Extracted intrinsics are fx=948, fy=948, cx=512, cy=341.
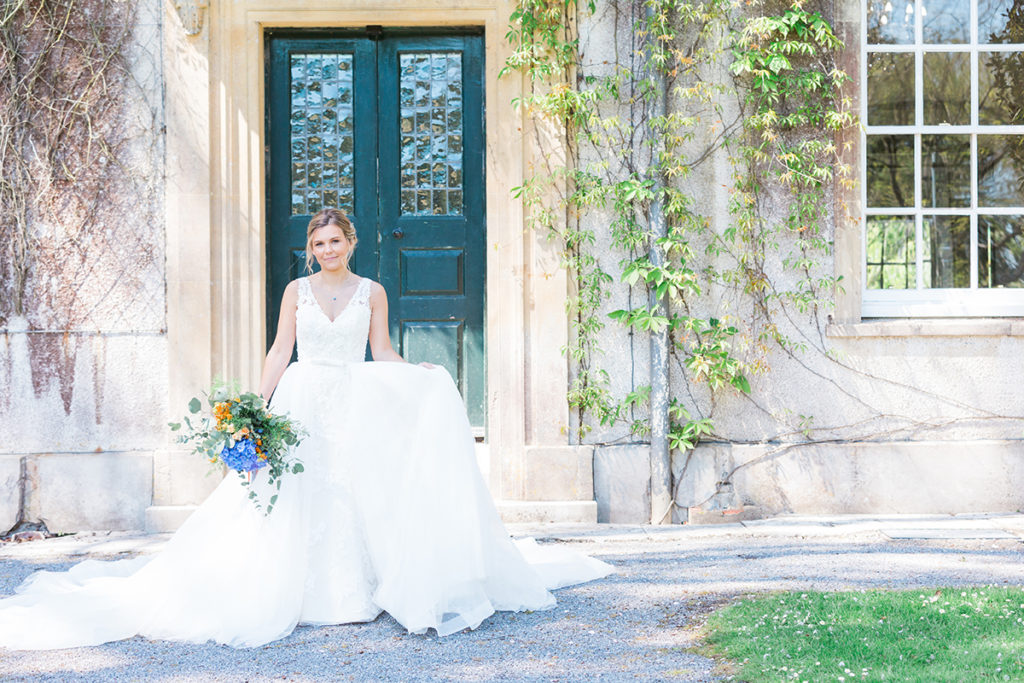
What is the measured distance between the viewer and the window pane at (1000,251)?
230 inches

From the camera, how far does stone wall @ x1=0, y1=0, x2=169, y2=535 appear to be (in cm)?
552

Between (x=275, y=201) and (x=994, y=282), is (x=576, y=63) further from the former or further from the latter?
(x=994, y=282)

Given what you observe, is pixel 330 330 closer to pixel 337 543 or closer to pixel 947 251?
pixel 337 543

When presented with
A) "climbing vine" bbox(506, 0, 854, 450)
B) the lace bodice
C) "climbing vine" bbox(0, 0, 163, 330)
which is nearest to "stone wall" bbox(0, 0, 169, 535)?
"climbing vine" bbox(0, 0, 163, 330)

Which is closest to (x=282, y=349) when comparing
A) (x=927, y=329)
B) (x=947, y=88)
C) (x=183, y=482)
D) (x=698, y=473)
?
(x=183, y=482)

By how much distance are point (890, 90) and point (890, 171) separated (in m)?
0.49

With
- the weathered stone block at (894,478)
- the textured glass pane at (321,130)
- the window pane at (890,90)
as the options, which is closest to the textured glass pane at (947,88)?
the window pane at (890,90)

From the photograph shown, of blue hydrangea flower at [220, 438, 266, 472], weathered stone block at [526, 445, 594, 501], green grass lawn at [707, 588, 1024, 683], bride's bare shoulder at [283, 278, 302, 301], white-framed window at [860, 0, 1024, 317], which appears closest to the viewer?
green grass lawn at [707, 588, 1024, 683]

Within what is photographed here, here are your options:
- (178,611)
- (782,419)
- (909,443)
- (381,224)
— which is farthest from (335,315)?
(909,443)

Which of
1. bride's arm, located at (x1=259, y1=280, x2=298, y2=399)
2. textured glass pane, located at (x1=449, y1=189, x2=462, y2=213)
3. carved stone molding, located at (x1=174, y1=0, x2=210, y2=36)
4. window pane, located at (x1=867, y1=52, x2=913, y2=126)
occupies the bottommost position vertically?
bride's arm, located at (x1=259, y1=280, x2=298, y2=399)

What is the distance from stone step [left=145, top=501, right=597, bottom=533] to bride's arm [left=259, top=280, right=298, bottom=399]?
1.82 metres

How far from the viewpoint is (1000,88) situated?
581cm

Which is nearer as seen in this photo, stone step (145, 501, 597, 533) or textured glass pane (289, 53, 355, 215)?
stone step (145, 501, 597, 533)

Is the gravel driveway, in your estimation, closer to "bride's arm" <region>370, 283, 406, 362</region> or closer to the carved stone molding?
"bride's arm" <region>370, 283, 406, 362</region>
